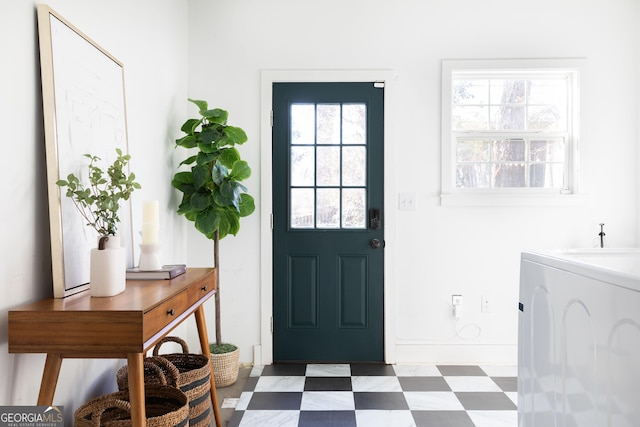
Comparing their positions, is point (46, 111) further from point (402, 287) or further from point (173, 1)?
point (402, 287)

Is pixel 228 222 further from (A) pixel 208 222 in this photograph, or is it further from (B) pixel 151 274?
(B) pixel 151 274

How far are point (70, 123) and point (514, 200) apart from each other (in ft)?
9.14

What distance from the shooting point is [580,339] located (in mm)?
1300

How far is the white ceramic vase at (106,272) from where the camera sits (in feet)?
5.04

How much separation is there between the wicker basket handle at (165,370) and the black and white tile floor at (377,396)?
0.65 meters

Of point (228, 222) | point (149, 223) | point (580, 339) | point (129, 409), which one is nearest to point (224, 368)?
point (228, 222)

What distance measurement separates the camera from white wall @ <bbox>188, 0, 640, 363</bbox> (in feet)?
10.7

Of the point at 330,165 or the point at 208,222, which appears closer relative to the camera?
the point at 208,222

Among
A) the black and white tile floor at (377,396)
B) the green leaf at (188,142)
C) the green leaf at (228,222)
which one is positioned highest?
the green leaf at (188,142)

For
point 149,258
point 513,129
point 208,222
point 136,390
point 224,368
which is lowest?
point 224,368

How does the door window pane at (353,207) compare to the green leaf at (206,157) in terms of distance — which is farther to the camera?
the door window pane at (353,207)

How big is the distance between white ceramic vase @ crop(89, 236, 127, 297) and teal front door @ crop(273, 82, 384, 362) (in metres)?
1.75

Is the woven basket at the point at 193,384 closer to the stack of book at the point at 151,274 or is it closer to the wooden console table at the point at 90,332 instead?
the stack of book at the point at 151,274

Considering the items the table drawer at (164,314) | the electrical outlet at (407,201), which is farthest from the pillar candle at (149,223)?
the electrical outlet at (407,201)
